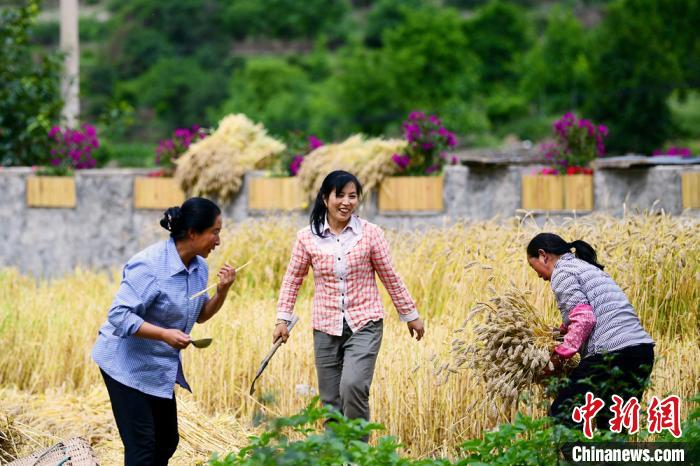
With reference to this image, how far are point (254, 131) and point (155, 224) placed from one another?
1387mm

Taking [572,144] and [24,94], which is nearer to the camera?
[572,144]

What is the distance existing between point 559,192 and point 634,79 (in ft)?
104

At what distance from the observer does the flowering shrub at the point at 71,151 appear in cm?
1169

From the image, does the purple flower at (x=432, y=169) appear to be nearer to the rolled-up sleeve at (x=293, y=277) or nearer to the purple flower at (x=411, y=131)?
the purple flower at (x=411, y=131)

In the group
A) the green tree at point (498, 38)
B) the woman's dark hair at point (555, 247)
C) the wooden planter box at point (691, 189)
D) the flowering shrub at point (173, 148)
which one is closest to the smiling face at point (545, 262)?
the woman's dark hair at point (555, 247)

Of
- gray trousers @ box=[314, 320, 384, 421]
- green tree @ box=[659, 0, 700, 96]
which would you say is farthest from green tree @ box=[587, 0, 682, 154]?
gray trousers @ box=[314, 320, 384, 421]

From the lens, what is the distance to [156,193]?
431 inches

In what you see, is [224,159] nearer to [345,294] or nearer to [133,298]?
[345,294]

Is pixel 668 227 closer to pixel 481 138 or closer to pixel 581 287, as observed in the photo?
pixel 581 287

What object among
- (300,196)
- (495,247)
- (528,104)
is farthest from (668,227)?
(528,104)

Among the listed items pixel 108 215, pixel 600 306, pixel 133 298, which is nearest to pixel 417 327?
pixel 600 306

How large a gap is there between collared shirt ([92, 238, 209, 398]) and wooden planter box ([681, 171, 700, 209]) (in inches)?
217

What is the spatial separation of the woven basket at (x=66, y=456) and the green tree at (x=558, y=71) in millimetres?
51106

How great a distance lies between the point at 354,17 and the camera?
9400 centimetres
